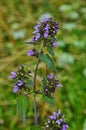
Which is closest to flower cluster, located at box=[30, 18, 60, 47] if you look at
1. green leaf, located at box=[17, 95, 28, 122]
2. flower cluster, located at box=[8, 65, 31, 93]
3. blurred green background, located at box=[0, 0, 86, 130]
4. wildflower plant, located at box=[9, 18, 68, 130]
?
wildflower plant, located at box=[9, 18, 68, 130]

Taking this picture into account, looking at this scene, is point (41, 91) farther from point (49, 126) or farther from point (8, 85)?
point (8, 85)

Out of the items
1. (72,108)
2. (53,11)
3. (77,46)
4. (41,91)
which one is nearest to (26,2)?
(53,11)

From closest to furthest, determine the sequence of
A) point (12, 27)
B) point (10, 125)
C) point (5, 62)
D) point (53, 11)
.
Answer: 1. point (10, 125)
2. point (5, 62)
3. point (12, 27)
4. point (53, 11)

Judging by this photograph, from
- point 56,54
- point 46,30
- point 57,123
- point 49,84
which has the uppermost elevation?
point 56,54

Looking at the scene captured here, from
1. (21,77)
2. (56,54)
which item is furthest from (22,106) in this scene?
(56,54)

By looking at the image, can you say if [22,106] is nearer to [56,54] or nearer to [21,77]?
[21,77]

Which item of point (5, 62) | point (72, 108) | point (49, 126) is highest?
point (5, 62)

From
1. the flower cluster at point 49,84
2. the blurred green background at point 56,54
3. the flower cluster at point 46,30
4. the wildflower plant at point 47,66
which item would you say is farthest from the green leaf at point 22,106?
the blurred green background at point 56,54

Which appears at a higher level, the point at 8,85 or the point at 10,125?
the point at 8,85
